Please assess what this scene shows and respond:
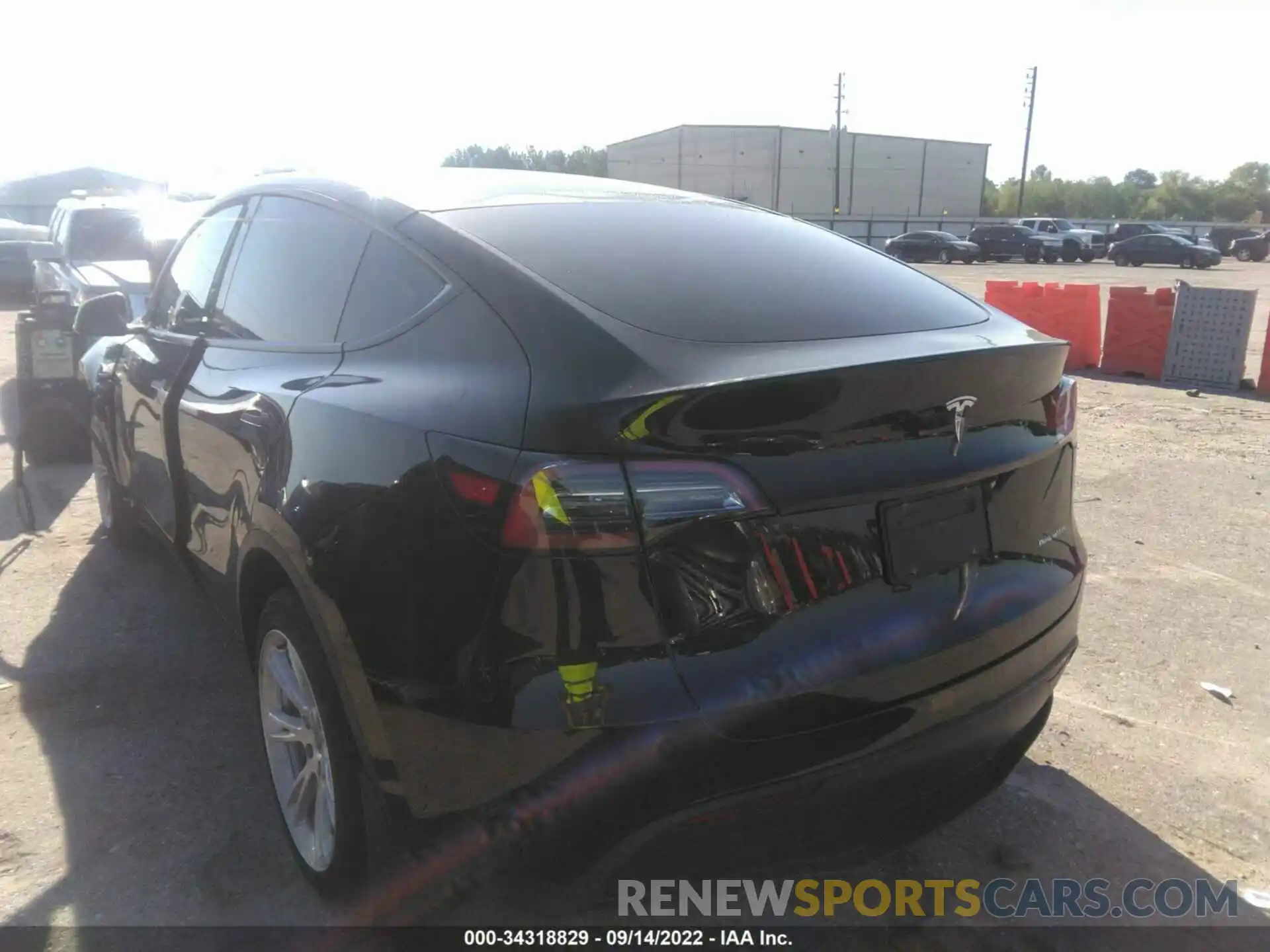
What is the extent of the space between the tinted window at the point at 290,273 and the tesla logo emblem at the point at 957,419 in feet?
5.06

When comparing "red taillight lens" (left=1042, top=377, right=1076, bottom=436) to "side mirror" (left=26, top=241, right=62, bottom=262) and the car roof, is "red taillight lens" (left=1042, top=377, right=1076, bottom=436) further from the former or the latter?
"side mirror" (left=26, top=241, right=62, bottom=262)

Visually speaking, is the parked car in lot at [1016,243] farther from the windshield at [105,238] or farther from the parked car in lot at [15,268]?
the windshield at [105,238]

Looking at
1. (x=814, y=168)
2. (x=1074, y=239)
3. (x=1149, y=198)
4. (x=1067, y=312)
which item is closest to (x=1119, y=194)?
(x=1149, y=198)

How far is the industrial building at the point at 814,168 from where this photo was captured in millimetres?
71312

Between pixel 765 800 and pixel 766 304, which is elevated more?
pixel 766 304

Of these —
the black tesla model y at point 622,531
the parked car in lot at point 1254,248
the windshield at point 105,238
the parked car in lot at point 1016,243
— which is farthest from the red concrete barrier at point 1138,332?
the parked car in lot at point 1254,248

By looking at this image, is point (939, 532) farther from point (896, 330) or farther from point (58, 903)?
point (58, 903)

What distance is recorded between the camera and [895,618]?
1977 mm

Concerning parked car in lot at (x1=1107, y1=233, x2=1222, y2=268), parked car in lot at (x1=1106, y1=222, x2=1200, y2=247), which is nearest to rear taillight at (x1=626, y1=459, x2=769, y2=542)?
parked car in lot at (x1=1107, y1=233, x2=1222, y2=268)

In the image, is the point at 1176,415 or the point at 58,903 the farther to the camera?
the point at 1176,415

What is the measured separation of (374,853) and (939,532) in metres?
1.47

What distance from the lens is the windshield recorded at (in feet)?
38.9

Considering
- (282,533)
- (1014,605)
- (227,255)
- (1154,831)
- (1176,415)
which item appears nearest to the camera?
(1014,605)

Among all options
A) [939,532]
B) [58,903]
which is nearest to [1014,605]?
[939,532]
